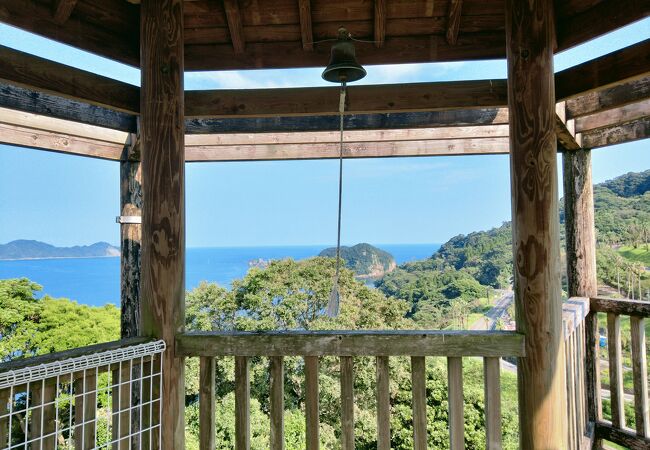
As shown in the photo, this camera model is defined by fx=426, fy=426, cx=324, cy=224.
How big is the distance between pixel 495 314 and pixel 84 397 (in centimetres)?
1393

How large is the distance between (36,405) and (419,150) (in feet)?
10.6

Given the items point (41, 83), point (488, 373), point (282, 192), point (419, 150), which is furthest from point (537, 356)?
point (282, 192)

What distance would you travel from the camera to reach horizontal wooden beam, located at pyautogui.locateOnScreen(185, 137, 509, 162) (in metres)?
3.71

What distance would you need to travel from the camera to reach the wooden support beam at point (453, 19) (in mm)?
1992

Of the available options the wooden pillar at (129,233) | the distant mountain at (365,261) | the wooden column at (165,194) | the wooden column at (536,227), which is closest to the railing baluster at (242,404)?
the wooden column at (165,194)

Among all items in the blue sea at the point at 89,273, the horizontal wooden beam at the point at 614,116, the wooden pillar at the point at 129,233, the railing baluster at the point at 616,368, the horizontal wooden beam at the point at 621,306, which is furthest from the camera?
the blue sea at the point at 89,273

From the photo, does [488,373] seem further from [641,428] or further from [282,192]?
[282,192]

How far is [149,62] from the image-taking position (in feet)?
5.77

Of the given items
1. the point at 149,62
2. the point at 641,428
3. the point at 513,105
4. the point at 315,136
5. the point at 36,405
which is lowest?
the point at 641,428

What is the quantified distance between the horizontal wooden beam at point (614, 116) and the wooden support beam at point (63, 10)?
3.20 m

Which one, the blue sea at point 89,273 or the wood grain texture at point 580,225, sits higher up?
the wood grain texture at point 580,225

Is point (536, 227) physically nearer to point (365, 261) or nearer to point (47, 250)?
point (365, 261)

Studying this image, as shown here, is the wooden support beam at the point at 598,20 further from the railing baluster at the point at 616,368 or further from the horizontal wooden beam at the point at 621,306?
the railing baluster at the point at 616,368

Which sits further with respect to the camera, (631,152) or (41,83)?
(631,152)
